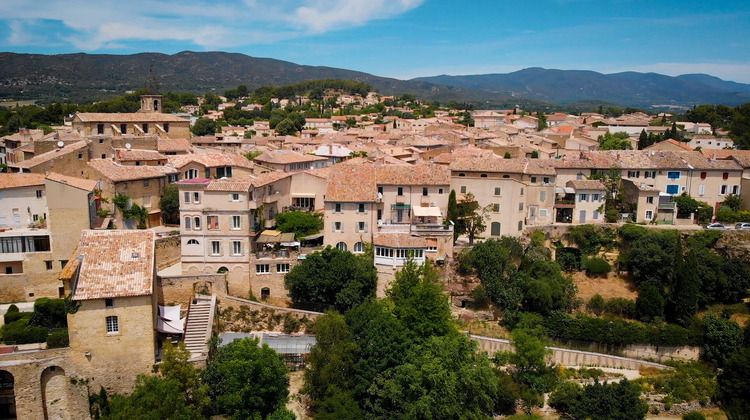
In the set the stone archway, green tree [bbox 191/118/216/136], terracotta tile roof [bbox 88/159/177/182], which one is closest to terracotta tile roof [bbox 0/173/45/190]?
terracotta tile roof [bbox 88/159/177/182]

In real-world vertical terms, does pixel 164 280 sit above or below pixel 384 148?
below

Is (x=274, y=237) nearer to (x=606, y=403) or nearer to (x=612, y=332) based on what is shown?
(x=606, y=403)

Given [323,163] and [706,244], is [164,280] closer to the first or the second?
[323,163]

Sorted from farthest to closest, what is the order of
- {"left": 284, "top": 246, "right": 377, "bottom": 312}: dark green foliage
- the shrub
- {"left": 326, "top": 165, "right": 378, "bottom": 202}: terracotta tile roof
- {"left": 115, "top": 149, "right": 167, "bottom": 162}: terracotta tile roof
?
{"left": 115, "top": 149, "right": 167, "bottom": 162}: terracotta tile roof
the shrub
{"left": 326, "top": 165, "right": 378, "bottom": 202}: terracotta tile roof
{"left": 284, "top": 246, "right": 377, "bottom": 312}: dark green foliage

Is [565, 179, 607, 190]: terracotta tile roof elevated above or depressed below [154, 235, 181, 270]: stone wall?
above

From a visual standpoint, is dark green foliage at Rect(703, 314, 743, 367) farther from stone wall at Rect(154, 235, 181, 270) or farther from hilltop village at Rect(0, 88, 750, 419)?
stone wall at Rect(154, 235, 181, 270)

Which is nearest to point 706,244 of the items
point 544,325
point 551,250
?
point 551,250

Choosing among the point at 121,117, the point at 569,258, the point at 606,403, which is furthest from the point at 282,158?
the point at 606,403
